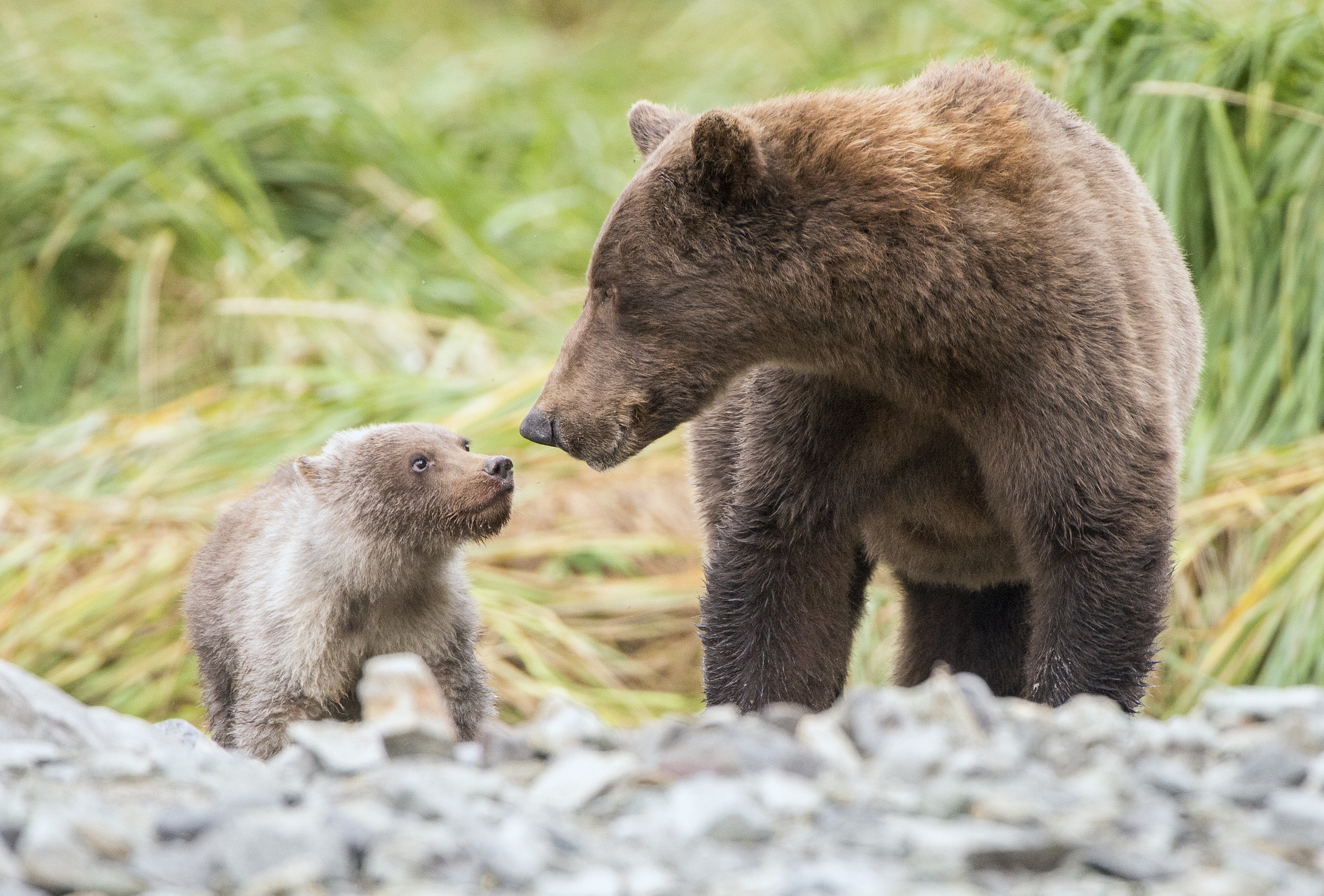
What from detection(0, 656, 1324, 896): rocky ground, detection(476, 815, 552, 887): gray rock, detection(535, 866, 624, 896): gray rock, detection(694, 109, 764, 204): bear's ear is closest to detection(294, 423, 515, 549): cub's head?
detection(694, 109, 764, 204): bear's ear

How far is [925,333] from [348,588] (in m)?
1.85

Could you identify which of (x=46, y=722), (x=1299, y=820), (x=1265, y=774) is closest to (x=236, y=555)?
(x=46, y=722)

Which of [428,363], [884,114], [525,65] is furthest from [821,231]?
[525,65]

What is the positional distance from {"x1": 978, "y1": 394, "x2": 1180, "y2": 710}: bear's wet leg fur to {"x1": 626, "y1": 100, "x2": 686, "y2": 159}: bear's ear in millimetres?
1255

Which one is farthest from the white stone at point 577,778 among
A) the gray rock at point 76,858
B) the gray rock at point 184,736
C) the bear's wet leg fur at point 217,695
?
the bear's wet leg fur at point 217,695

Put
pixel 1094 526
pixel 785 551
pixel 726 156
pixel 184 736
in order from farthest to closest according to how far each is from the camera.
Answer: pixel 785 551, pixel 184 736, pixel 1094 526, pixel 726 156

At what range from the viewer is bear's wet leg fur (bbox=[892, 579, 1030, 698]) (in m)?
4.97

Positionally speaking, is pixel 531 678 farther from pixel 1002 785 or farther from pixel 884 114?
pixel 1002 785

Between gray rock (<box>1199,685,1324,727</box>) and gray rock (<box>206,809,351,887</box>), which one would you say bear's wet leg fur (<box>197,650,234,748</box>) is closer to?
gray rock (<box>206,809,351,887</box>)

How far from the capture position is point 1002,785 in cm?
257

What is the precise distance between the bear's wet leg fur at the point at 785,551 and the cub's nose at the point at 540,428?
61 centimetres

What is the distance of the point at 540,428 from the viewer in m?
3.89

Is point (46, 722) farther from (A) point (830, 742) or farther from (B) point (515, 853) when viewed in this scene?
(A) point (830, 742)

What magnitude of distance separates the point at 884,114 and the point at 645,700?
3.04 meters
